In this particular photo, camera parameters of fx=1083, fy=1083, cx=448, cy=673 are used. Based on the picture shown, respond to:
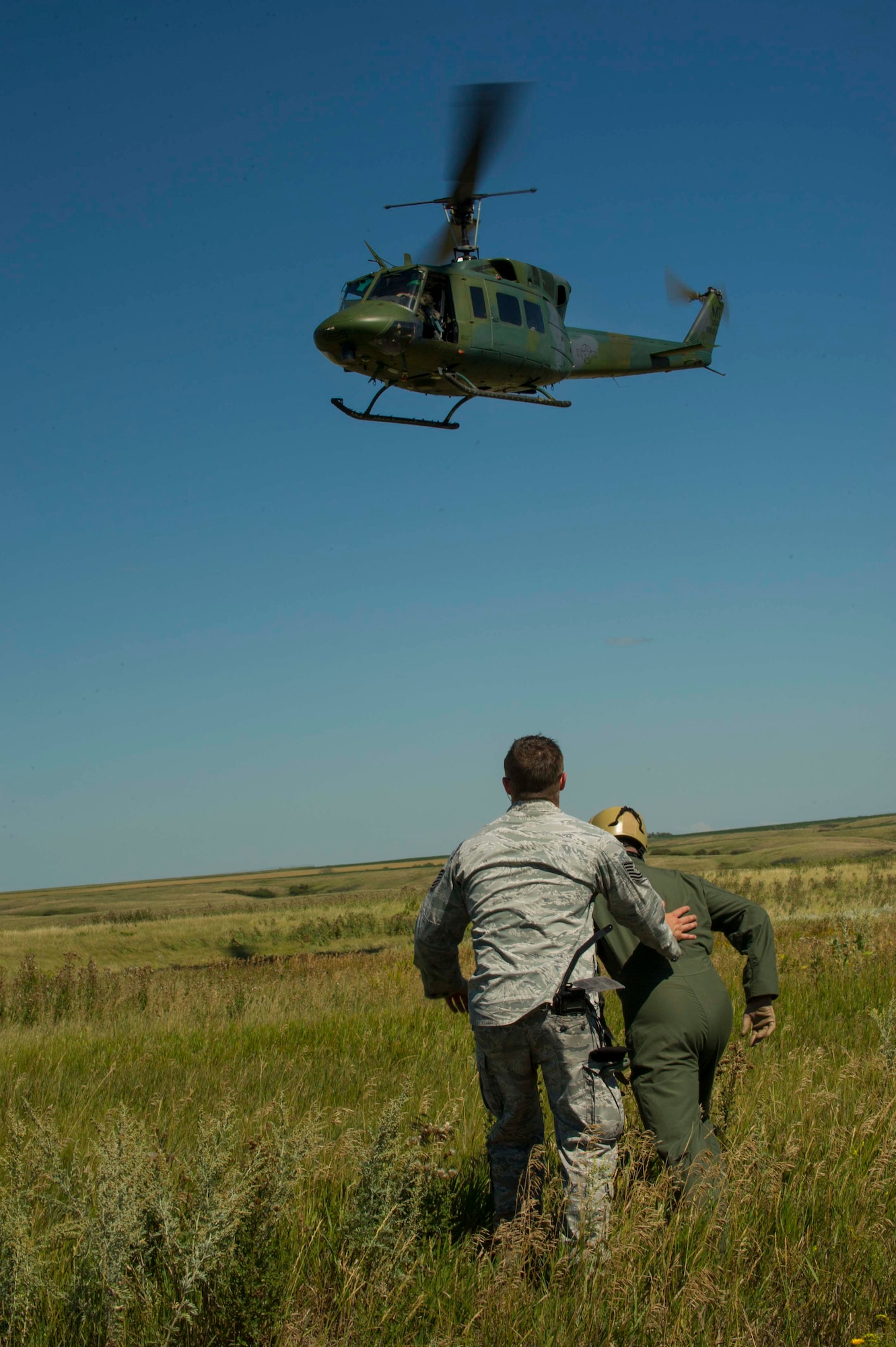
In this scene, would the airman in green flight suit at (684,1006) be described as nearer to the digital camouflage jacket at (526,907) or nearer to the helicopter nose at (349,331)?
the digital camouflage jacket at (526,907)

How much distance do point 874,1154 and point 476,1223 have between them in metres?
1.89

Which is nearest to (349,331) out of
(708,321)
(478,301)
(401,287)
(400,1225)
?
(401,287)

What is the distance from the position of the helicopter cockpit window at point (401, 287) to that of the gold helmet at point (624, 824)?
45.3ft

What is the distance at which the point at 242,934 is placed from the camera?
30641mm

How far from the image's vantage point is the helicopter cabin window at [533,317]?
18.9 metres

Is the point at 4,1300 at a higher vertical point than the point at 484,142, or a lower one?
lower

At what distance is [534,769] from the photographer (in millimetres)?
4195

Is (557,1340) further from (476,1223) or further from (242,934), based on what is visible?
(242,934)

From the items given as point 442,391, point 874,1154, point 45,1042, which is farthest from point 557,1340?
point 442,391

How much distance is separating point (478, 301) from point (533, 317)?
145 cm

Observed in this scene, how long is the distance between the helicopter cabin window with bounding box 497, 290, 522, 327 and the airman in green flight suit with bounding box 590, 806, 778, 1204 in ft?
49.6

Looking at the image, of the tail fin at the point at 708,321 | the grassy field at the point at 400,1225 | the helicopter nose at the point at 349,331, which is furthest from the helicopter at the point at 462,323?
the grassy field at the point at 400,1225

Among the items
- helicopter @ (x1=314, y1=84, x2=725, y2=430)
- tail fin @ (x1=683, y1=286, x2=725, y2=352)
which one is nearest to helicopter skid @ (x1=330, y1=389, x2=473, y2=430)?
helicopter @ (x1=314, y1=84, x2=725, y2=430)

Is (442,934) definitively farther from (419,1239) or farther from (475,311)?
(475,311)
